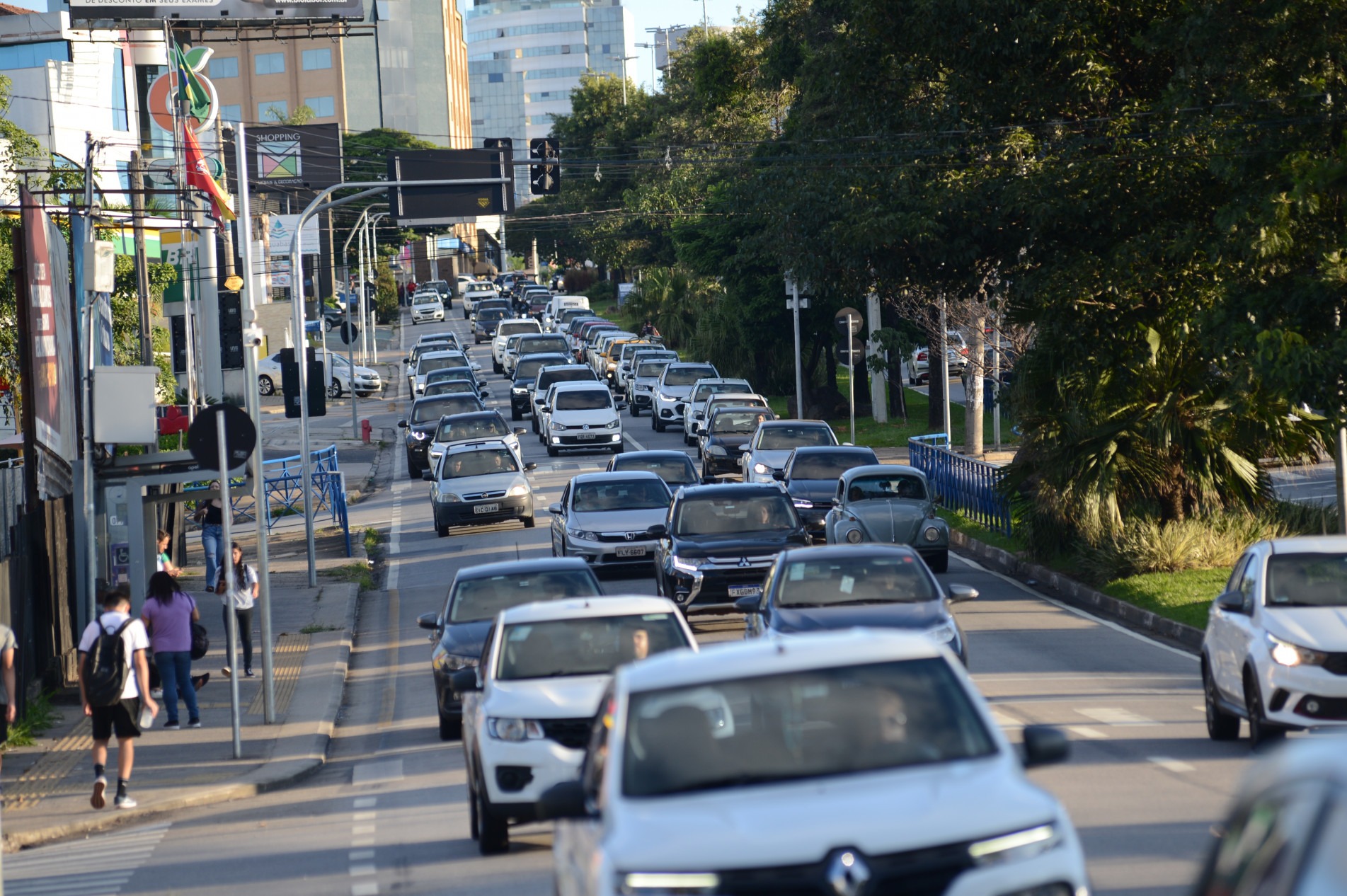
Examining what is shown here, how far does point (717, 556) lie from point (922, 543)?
16.5 ft

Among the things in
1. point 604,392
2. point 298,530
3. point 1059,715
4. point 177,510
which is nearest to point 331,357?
point 604,392

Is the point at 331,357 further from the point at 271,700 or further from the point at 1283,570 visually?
the point at 1283,570

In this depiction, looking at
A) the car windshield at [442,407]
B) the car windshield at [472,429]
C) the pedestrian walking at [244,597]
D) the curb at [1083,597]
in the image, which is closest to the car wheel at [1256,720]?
the curb at [1083,597]

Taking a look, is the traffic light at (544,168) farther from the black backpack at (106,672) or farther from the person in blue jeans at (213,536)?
the black backpack at (106,672)

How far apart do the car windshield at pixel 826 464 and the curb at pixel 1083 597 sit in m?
2.26

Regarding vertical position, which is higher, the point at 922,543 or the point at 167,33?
the point at 167,33

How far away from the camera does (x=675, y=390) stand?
149 ft

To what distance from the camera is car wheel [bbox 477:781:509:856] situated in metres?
9.80

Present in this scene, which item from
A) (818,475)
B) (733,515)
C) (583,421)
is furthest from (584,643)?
(583,421)

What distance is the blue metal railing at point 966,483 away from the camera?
1083 inches

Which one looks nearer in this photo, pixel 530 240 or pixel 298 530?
pixel 298 530

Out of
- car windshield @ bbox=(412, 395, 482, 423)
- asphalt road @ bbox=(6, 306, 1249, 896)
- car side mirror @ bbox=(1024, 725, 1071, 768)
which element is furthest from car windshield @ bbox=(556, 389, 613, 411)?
car side mirror @ bbox=(1024, 725, 1071, 768)

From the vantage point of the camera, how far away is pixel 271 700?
16.3 m

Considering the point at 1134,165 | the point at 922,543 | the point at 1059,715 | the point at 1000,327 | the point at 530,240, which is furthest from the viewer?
the point at 530,240
